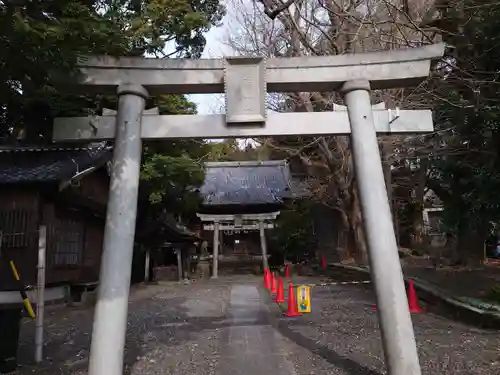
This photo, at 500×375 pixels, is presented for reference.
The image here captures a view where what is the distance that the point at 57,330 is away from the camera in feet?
30.8

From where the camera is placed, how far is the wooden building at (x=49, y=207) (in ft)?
37.8

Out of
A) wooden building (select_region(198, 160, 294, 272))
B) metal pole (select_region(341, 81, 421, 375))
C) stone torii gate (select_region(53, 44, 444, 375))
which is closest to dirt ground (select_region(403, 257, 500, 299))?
metal pole (select_region(341, 81, 421, 375))

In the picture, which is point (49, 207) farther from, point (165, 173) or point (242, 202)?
point (242, 202)

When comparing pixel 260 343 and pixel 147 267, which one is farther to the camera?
pixel 147 267

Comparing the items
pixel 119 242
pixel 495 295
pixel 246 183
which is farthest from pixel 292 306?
pixel 246 183

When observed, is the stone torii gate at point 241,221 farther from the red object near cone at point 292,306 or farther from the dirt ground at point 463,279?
the red object near cone at point 292,306

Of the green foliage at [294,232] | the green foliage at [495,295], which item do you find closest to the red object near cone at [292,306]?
the green foliage at [495,295]

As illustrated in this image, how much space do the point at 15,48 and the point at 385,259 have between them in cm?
452

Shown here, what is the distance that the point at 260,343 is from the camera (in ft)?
24.2

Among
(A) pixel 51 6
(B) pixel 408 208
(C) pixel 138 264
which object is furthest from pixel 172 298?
(B) pixel 408 208

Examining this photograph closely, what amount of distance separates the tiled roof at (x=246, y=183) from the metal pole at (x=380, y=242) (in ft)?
64.0

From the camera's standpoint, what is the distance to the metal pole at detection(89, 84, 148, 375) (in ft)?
16.1

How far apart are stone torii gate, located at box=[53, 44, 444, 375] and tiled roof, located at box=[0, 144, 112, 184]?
6.16 m

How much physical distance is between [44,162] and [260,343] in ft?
27.6
